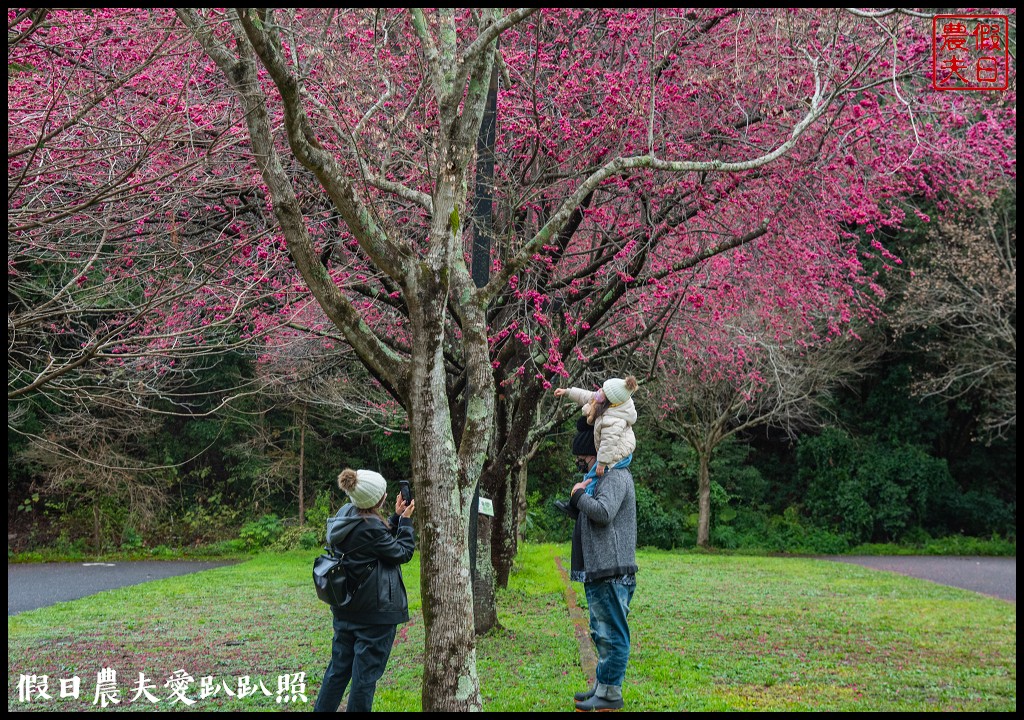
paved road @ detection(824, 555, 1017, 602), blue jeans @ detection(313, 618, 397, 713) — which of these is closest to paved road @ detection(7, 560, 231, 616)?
blue jeans @ detection(313, 618, 397, 713)

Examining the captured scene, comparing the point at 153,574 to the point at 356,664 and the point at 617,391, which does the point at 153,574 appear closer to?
the point at 356,664

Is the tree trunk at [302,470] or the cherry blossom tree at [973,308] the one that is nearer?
the cherry blossom tree at [973,308]

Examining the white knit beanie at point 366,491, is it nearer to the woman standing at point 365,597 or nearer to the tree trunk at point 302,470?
the woman standing at point 365,597

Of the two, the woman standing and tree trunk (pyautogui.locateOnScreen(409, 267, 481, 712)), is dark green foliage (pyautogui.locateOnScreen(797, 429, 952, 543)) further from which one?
the woman standing

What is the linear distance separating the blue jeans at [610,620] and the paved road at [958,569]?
10.4 m

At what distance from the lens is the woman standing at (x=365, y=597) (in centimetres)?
461

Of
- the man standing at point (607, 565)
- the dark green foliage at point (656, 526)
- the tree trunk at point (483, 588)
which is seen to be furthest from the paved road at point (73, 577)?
the dark green foliage at point (656, 526)

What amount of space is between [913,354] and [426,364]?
69.0 feet

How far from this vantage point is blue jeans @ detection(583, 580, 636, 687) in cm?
503

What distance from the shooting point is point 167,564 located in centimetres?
1819

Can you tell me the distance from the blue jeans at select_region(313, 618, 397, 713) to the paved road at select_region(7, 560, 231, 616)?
27.8 feet

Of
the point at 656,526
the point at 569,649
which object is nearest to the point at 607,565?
the point at 569,649

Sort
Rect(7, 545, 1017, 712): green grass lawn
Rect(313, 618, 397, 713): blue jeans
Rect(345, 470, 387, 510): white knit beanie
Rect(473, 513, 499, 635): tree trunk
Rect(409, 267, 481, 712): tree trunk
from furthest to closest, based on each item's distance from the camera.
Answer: Rect(473, 513, 499, 635): tree trunk, Rect(7, 545, 1017, 712): green grass lawn, Rect(409, 267, 481, 712): tree trunk, Rect(345, 470, 387, 510): white knit beanie, Rect(313, 618, 397, 713): blue jeans

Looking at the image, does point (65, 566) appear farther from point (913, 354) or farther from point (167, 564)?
point (913, 354)
